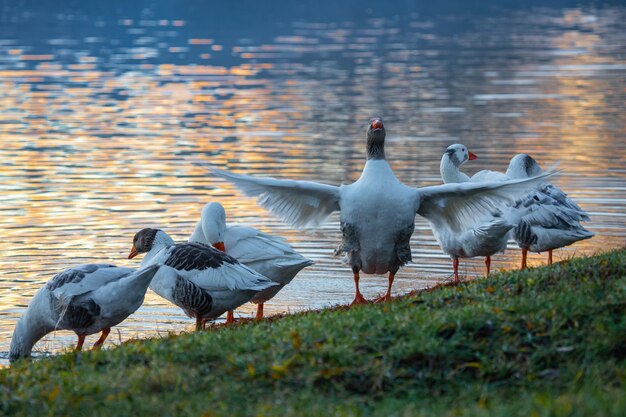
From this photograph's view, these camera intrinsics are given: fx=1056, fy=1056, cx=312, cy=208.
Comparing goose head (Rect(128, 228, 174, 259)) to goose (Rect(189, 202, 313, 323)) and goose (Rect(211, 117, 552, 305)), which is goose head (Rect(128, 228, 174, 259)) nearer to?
goose (Rect(189, 202, 313, 323))

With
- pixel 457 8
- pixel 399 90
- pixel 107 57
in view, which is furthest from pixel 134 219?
pixel 457 8

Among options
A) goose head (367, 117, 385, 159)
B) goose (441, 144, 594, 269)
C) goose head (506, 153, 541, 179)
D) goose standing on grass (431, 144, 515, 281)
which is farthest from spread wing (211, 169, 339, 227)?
goose head (506, 153, 541, 179)

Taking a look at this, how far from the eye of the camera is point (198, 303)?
1129 cm

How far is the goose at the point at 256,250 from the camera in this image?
490 inches

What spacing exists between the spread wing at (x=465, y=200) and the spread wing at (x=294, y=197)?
3.49 ft

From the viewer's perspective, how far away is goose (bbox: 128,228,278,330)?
36.8ft

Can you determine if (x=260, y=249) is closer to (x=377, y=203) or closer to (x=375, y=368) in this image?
(x=377, y=203)

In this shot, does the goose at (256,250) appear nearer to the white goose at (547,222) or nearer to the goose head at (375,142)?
the goose head at (375,142)

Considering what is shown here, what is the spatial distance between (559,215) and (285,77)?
101 ft

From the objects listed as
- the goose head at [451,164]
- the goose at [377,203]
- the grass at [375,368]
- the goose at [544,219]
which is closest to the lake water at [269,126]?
the goose head at [451,164]

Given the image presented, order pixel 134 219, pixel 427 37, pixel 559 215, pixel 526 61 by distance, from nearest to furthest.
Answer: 1. pixel 559 215
2. pixel 134 219
3. pixel 526 61
4. pixel 427 37

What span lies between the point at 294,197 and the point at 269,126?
1870cm

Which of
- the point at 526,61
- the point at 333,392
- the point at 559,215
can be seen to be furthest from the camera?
the point at 526,61

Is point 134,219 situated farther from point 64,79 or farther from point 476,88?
point 64,79
